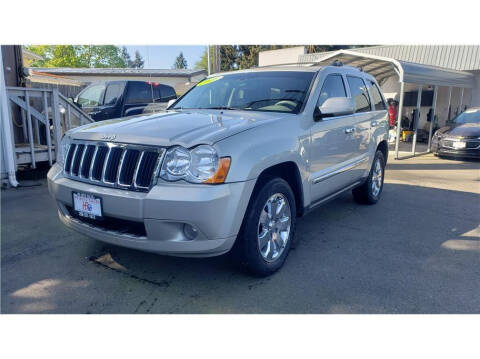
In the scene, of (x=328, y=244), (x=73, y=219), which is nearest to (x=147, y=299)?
(x=73, y=219)

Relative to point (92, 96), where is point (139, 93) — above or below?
above

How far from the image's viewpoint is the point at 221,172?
2.63 meters

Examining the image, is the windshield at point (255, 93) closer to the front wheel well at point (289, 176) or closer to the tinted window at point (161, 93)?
the front wheel well at point (289, 176)

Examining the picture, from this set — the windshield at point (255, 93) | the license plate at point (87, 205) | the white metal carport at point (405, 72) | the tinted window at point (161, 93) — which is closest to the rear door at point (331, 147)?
the windshield at point (255, 93)

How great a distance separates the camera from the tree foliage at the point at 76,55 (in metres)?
41.7

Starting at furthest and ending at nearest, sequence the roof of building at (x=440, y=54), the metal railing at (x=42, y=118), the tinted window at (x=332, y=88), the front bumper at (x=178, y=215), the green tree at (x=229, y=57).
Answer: the green tree at (x=229, y=57)
the roof of building at (x=440, y=54)
the metal railing at (x=42, y=118)
the tinted window at (x=332, y=88)
the front bumper at (x=178, y=215)

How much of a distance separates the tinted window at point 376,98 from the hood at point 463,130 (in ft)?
19.6

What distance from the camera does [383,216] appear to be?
5055mm

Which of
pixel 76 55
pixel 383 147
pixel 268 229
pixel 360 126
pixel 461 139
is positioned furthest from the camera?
pixel 76 55

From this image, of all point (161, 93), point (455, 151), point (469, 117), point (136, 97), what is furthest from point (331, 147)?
point (469, 117)

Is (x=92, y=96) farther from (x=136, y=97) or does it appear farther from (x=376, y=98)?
(x=376, y=98)

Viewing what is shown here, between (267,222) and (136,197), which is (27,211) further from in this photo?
(267,222)

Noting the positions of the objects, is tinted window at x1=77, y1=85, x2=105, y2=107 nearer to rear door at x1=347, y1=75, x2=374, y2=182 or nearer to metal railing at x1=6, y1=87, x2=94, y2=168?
metal railing at x1=6, y1=87, x2=94, y2=168

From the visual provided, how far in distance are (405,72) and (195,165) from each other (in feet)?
31.2
